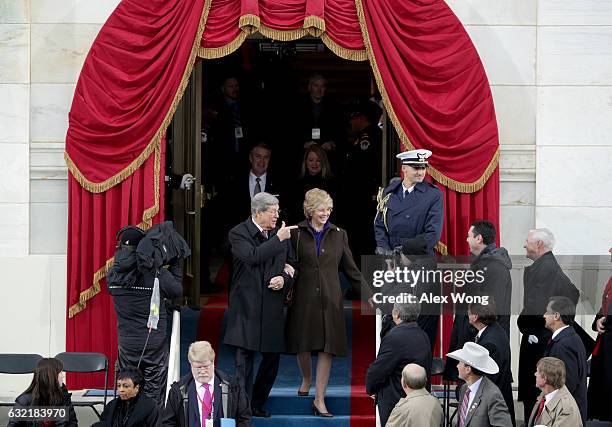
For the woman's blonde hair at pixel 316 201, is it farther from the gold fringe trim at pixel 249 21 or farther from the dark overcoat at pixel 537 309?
the dark overcoat at pixel 537 309

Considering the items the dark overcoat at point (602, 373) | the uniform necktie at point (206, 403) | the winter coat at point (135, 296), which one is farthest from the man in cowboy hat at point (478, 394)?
the winter coat at point (135, 296)

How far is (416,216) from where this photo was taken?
13555 millimetres

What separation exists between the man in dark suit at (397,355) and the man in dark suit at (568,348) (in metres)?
1.02

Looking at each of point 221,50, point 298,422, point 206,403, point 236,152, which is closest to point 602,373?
point 298,422

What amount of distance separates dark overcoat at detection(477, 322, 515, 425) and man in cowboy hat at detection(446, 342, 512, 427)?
0.34 meters

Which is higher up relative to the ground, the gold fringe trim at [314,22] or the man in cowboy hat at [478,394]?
the gold fringe trim at [314,22]

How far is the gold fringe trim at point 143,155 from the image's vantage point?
47.1ft

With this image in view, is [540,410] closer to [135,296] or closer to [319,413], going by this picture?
[319,413]

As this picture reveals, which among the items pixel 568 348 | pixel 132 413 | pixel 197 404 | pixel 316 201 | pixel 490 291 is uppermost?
pixel 316 201

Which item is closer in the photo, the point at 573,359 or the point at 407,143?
the point at 573,359

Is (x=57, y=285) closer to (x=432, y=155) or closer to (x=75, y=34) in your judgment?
(x=75, y=34)

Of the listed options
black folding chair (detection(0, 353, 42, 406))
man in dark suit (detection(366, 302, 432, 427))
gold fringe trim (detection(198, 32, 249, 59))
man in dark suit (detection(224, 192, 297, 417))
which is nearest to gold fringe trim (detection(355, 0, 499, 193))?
gold fringe trim (detection(198, 32, 249, 59))

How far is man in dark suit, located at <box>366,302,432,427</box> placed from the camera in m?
12.4

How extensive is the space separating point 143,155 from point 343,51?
2.08 meters
